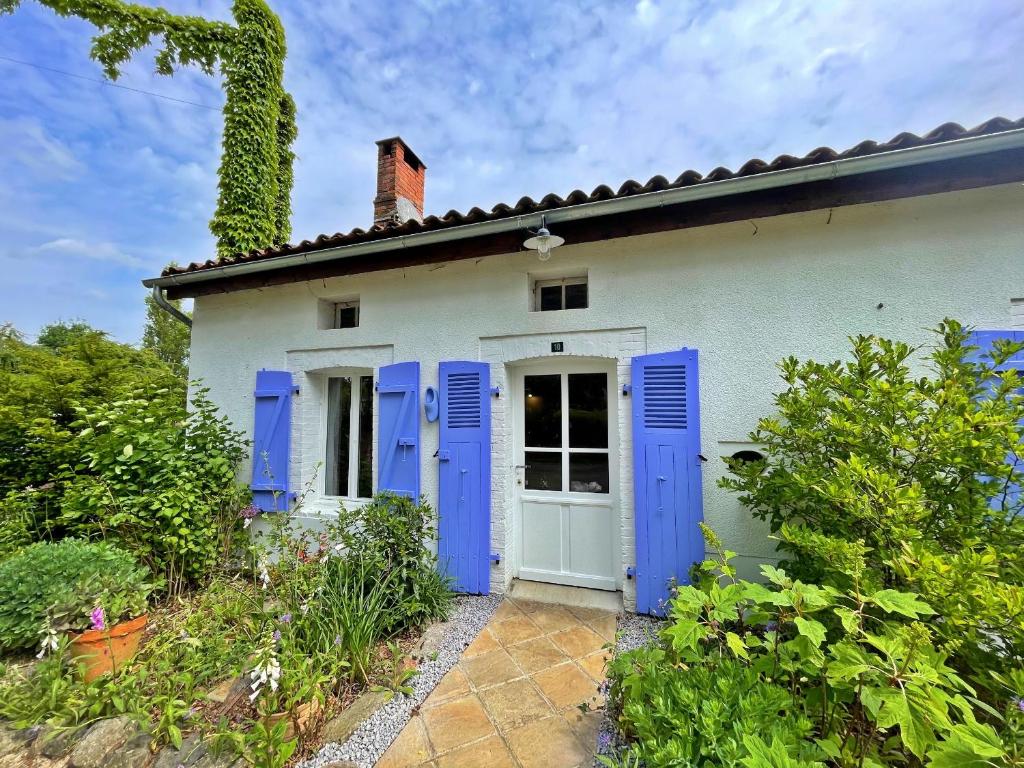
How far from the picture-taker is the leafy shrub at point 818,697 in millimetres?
1328

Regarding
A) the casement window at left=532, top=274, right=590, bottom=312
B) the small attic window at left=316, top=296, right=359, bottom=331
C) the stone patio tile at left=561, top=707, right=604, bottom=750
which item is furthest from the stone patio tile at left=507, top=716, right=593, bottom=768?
the small attic window at left=316, top=296, right=359, bottom=331

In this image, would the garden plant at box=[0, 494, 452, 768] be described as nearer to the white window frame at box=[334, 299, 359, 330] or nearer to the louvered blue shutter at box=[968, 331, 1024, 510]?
the white window frame at box=[334, 299, 359, 330]

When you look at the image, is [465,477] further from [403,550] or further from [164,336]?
[164,336]

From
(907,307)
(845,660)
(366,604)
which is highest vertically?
(907,307)

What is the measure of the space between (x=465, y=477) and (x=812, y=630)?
326 cm

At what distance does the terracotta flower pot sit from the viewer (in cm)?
308

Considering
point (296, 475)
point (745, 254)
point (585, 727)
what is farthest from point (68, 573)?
point (745, 254)

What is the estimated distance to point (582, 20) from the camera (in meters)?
5.35

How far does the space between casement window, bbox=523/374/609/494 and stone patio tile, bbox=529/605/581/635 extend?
117 cm

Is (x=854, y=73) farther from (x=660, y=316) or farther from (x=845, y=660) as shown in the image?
(x=845, y=660)

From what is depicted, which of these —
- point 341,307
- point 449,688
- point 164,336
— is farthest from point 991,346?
point 164,336

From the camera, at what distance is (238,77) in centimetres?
795

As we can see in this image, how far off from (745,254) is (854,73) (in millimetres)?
2703

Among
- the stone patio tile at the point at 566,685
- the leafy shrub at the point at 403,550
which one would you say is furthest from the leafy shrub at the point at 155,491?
the stone patio tile at the point at 566,685
